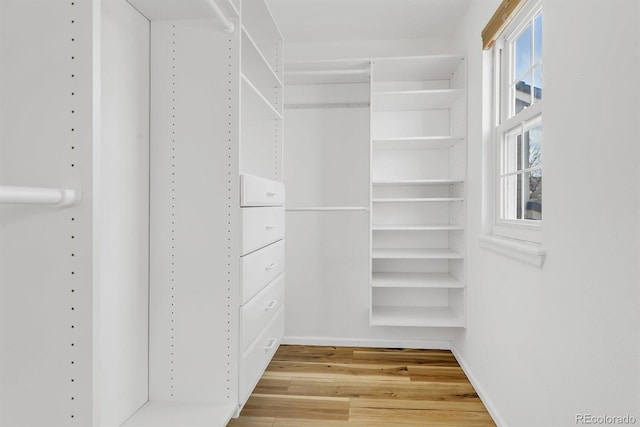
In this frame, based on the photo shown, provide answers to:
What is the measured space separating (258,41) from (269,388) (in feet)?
6.95

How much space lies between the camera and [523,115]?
197 centimetres

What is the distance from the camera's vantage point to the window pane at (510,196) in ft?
7.04

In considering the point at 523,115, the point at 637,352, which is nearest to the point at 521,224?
the point at 523,115

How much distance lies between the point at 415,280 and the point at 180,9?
2215 mm

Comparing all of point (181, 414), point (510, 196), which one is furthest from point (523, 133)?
point (181, 414)

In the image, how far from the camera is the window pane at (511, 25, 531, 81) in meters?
2.03

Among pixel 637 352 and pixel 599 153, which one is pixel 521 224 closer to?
pixel 599 153

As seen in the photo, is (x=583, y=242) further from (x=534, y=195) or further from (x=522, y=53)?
(x=522, y=53)

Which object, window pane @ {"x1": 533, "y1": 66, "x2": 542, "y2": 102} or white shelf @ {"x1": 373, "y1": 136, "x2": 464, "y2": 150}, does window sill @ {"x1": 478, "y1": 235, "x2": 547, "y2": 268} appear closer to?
window pane @ {"x1": 533, "y1": 66, "x2": 542, "y2": 102}

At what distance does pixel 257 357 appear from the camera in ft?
6.81

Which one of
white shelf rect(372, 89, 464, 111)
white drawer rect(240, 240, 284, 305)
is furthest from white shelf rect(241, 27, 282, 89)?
white drawer rect(240, 240, 284, 305)
